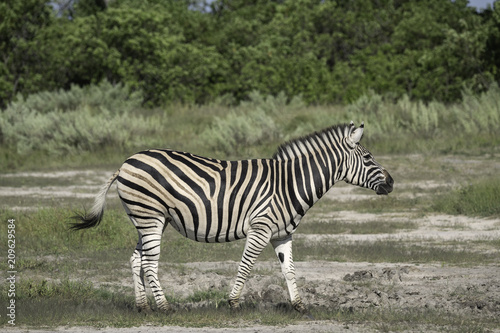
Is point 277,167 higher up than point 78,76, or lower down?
lower down

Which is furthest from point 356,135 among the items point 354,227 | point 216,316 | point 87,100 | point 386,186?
point 87,100

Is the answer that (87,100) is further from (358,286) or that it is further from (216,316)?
(216,316)

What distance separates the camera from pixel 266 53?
126ft

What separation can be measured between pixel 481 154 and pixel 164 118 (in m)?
12.4

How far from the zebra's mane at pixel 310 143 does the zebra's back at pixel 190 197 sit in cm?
55

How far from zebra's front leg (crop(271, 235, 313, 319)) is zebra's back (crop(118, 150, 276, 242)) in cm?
45

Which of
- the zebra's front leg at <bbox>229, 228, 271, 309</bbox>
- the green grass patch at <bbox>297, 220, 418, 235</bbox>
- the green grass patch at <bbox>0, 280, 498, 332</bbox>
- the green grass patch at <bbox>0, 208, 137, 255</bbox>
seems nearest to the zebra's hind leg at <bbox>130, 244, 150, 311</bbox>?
the green grass patch at <bbox>0, 280, 498, 332</bbox>

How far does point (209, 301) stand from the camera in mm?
9281

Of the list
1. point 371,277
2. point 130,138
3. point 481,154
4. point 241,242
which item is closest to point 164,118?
point 130,138

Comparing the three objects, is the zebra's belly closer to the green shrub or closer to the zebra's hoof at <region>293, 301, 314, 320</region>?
the zebra's hoof at <region>293, 301, 314, 320</region>

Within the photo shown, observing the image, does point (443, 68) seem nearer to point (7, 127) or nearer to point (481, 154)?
point (481, 154)

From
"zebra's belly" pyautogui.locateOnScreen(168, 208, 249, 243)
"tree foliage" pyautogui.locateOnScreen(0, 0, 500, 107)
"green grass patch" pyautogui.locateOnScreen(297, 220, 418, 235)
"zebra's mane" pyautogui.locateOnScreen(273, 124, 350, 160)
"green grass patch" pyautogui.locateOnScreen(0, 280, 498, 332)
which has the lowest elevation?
"green grass patch" pyautogui.locateOnScreen(0, 280, 498, 332)

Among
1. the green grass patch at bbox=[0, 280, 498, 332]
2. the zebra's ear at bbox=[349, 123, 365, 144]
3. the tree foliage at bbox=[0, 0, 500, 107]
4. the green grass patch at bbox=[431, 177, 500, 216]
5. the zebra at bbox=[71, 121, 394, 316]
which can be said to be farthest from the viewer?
the tree foliage at bbox=[0, 0, 500, 107]

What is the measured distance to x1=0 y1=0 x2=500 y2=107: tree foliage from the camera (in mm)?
33312
